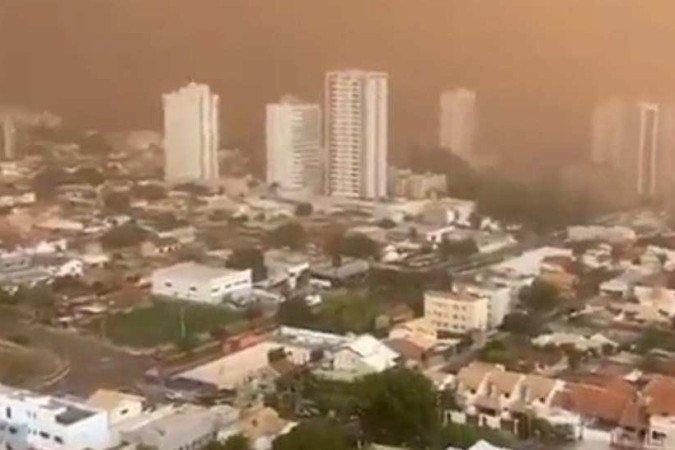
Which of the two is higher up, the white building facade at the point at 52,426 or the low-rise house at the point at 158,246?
the low-rise house at the point at 158,246

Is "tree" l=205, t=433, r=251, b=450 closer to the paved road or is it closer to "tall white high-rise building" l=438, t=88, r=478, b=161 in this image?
the paved road

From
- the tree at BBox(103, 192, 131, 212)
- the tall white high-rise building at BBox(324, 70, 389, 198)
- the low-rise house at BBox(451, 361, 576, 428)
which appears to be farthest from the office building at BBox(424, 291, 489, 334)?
the tree at BBox(103, 192, 131, 212)

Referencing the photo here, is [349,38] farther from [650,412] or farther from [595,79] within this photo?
[650,412]

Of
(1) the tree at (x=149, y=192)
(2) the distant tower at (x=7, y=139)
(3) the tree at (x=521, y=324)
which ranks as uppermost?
(2) the distant tower at (x=7, y=139)

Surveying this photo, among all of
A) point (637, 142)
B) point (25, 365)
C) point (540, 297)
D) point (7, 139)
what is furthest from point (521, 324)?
point (7, 139)

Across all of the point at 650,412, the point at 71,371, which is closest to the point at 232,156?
the point at 71,371

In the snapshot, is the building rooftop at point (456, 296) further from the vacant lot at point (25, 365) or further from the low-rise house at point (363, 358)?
the vacant lot at point (25, 365)

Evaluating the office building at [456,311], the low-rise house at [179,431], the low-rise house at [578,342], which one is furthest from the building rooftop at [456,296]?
the low-rise house at [179,431]
